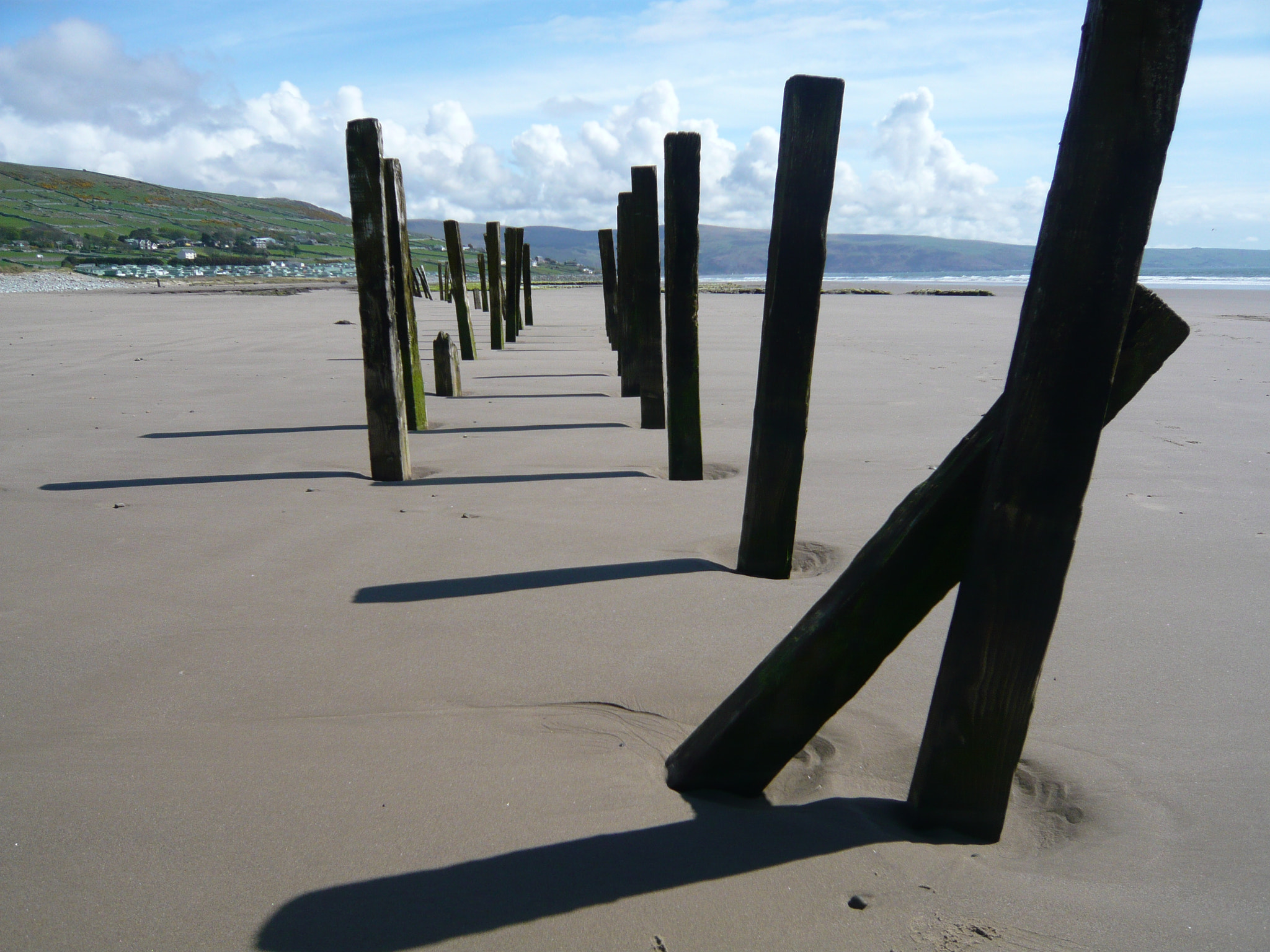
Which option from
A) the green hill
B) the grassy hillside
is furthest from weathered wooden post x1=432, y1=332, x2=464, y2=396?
the green hill

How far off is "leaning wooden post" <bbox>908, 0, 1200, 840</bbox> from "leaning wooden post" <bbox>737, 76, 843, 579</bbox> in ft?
5.05

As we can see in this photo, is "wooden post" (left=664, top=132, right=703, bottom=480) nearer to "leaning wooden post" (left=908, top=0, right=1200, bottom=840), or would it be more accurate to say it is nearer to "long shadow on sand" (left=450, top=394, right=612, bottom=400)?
"leaning wooden post" (left=908, top=0, right=1200, bottom=840)

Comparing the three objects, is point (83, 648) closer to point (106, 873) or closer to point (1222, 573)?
point (106, 873)

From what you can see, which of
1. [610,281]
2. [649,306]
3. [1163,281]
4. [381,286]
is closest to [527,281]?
[610,281]

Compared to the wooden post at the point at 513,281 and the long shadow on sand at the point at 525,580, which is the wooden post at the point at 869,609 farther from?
the wooden post at the point at 513,281

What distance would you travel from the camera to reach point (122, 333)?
15141 mm

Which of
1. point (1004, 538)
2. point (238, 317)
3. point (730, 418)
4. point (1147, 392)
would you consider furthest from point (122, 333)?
point (1004, 538)

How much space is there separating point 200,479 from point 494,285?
970 centimetres

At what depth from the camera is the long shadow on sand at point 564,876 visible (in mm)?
1639

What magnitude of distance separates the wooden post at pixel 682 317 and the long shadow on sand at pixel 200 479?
6.43 feet

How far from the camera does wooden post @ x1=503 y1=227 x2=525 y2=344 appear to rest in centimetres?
1630

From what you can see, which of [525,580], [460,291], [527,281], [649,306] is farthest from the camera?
[527,281]

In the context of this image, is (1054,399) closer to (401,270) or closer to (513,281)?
(401,270)

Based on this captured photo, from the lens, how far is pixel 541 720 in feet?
7.98
